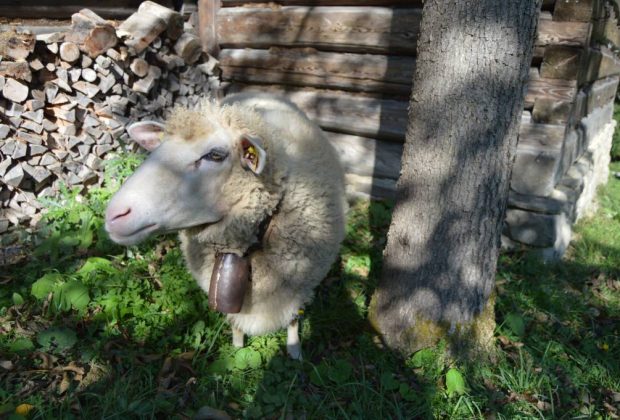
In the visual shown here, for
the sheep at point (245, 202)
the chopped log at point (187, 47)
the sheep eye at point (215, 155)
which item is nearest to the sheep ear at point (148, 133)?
the sheep at point (245, 202)

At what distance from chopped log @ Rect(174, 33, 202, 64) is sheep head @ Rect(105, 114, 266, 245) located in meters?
2.86

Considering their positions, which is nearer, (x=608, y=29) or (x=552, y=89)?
(x=552, y=89)

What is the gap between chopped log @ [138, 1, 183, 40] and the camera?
425cm

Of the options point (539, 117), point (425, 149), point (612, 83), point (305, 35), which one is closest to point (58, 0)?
point (305, 35)

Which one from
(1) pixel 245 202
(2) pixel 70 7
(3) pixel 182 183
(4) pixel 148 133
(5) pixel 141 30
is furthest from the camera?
(2) pixel 70 7

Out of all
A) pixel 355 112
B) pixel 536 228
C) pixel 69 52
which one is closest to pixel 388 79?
pixel 355 112

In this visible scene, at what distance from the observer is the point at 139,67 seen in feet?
13.2

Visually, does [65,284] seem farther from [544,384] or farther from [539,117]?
[539,117]

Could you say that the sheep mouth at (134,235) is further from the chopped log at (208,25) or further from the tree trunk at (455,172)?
the chopped log at (208,25)

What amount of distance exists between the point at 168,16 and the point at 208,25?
741 mm

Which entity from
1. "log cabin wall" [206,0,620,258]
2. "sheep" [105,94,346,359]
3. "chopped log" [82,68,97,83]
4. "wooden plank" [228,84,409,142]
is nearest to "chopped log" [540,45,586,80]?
"log cabin wall" [206,0,620,258]

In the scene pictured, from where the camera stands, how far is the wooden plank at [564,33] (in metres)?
3.16

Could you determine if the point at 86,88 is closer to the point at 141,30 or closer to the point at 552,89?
the point at 141,30

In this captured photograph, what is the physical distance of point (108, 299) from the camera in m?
2.74
